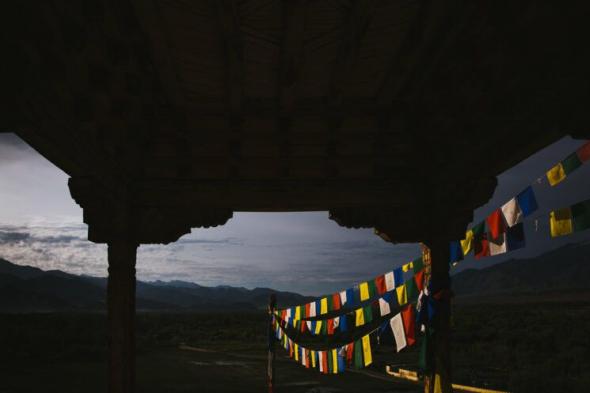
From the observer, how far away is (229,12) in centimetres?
309

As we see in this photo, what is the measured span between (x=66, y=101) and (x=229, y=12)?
1.21 m

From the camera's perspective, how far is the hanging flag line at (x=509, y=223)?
3957 mm

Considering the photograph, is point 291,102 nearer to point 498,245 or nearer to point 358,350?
point 498,245

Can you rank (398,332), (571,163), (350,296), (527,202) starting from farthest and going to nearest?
(350,296) → (398,332) → (527,202) → (571,163)

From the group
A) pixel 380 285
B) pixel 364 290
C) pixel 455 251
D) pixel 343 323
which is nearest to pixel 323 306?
pixel 343 323

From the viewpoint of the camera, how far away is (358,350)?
241 inches

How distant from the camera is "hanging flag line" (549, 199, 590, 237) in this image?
3.68 metres

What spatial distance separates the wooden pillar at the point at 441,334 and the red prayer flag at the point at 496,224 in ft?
2.31

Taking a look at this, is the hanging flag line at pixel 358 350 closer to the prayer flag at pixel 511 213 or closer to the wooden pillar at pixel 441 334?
the wooden pillar at pixel 441 334

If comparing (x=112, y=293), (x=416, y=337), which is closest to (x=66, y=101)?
(x=112, y=293)

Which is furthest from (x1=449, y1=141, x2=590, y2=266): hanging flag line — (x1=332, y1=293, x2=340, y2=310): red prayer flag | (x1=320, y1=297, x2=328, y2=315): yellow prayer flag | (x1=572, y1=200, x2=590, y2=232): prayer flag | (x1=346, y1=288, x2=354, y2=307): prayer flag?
(x1=320, y1=297, x2=328, y2=315): yellow prayer flag

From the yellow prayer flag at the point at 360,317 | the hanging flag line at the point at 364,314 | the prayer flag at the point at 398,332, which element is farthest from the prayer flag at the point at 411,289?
the yellow prayer flag at the point at 360,317

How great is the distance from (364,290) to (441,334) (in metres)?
1.82

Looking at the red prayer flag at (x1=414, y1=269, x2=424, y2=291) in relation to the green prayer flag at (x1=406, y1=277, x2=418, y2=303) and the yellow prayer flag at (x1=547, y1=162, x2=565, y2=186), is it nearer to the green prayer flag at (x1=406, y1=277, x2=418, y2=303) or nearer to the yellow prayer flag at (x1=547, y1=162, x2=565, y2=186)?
Answer: the green prayer flag at (x1=406, y1=277, x2=418, y2=303)
